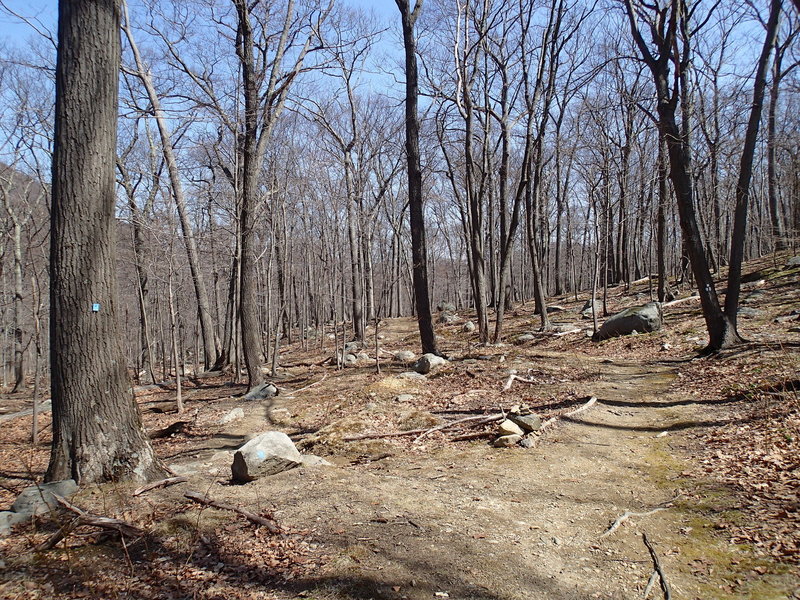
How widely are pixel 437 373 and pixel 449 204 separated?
23.0 metres

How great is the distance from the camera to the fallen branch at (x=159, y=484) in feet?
15.0

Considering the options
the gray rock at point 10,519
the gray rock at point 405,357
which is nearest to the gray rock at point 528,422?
the gray rock at point 10,519

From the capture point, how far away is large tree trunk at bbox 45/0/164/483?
4617mm

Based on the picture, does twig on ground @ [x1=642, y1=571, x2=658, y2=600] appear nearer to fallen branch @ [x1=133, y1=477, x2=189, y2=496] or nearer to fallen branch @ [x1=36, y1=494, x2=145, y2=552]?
fallen branch @ [x1=36, y1=494, x2=145, y2=552]

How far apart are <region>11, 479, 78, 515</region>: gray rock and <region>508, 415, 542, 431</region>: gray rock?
5.11 m

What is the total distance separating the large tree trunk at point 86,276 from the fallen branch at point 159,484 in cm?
17

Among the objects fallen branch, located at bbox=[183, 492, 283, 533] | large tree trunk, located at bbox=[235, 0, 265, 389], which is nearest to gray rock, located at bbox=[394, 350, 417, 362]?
large tree trunk, located at bbox=[235, 0, 265, 389]

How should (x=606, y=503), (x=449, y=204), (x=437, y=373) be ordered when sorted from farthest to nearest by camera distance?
(x=449, y=204) < (x=437, y=373) < (x=606, y=503)

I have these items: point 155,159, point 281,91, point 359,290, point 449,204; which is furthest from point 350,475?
point 449,204

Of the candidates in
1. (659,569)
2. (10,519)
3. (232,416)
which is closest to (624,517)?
(659,569)

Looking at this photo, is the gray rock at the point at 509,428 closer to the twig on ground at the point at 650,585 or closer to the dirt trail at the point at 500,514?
the dirt trail at the point at 500,514

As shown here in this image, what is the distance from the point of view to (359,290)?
57.7 feet

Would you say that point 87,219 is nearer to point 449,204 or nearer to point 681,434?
point 681,434

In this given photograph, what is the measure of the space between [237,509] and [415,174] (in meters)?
9.46
